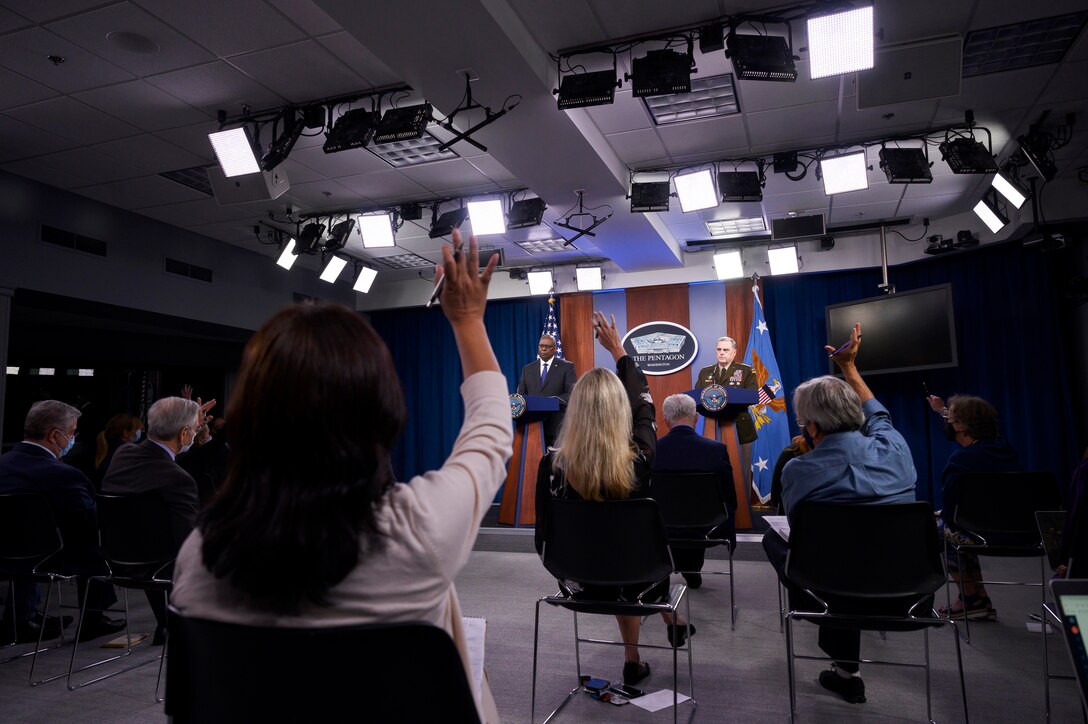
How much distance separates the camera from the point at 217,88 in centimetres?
463

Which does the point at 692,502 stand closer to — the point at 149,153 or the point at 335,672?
the point at 335,672

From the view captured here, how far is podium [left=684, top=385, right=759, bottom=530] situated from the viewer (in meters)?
6.44

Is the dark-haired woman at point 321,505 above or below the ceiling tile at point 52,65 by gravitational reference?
below

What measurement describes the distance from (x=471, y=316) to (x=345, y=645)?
1.70 feet

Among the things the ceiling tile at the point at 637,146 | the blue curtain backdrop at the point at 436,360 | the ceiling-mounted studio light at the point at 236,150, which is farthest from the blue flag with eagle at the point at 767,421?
the ceiling-mounted studio light at the point at 236,150

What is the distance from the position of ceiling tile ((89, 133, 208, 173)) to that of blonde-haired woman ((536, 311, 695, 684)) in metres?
4.49

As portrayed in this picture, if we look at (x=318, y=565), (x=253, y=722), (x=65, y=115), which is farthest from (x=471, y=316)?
(x=65, y=115)

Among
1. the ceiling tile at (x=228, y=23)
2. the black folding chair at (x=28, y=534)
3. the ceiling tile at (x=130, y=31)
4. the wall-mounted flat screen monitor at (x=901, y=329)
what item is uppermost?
the ceiling tile at (x=228, y=23)

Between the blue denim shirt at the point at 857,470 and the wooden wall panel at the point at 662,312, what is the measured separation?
248 inches

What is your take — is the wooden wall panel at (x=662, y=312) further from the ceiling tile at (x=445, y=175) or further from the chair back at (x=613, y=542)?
the chair back at (x=613, y=542)

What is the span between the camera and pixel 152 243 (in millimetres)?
7281

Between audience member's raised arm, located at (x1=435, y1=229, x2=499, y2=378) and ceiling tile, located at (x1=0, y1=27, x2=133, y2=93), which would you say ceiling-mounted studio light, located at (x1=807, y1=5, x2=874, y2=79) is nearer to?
audience member's raised arm, located at (x1=435, y1=229, x2=499, y2=378)

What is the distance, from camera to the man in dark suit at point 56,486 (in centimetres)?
374

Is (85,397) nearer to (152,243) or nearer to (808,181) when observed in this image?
(152,243)
